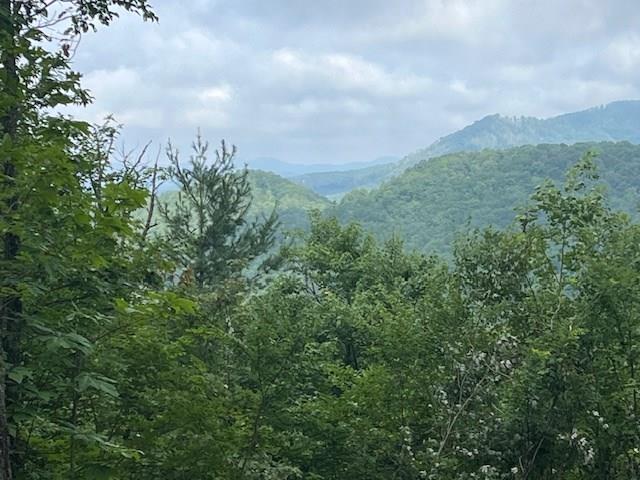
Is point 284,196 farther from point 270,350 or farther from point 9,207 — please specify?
point 9,207

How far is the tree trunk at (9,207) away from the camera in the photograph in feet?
10.5

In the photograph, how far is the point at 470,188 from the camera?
10056 cm

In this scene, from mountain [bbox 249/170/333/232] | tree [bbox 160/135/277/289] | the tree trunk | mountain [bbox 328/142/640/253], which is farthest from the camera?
mountain [bbox 249/170/333/232]

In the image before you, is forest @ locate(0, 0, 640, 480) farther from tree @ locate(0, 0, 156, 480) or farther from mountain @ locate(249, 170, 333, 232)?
mountain @ locate(249, 170, 333, 232)

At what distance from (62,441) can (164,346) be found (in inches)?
44.9

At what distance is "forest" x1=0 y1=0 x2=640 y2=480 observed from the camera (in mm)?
3465

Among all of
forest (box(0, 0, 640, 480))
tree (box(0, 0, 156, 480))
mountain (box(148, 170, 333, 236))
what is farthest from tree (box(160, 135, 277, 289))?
mountain (box(148, 170, 333, 236))

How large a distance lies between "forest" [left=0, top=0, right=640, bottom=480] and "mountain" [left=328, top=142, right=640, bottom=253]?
68.7 meters

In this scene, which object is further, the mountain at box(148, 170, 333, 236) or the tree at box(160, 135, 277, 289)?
the mountain at box(148, 170, 333, 236)

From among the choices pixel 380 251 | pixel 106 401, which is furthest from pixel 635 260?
pixel 380 251

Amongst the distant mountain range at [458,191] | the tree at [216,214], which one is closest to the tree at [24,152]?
the tree at [216,214]

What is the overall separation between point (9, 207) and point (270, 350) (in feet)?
11.1

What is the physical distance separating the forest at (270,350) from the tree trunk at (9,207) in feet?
0.05

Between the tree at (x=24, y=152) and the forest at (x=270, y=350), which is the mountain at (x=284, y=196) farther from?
the tree at (x=24, y=152)
